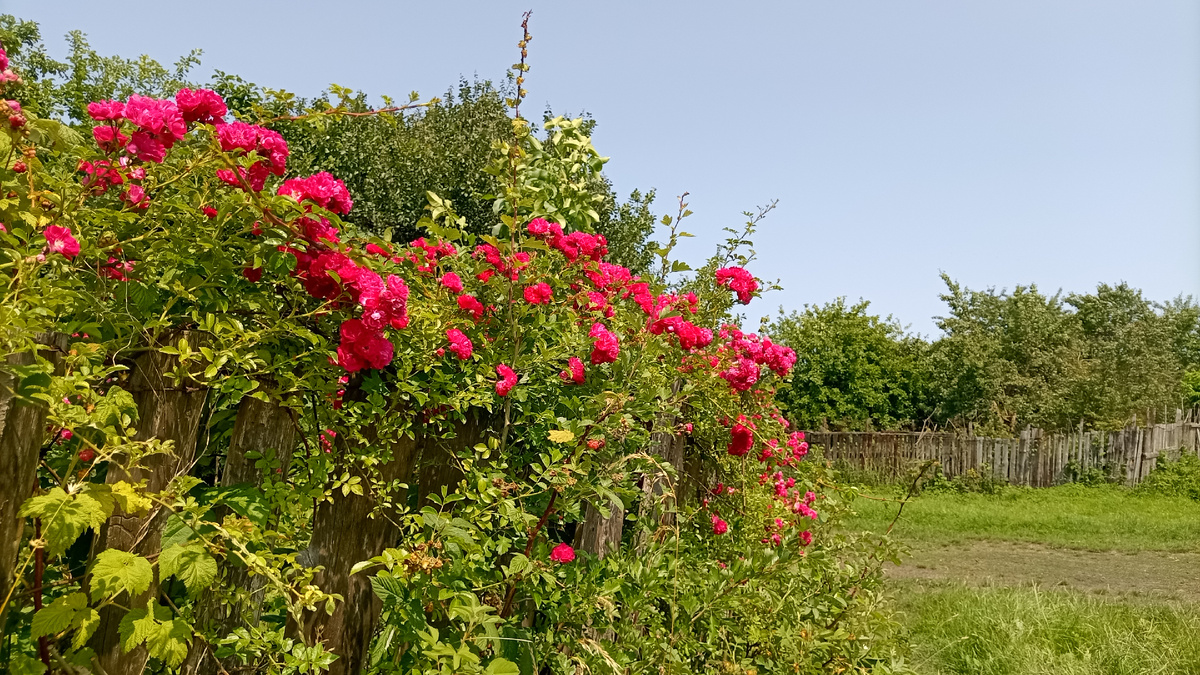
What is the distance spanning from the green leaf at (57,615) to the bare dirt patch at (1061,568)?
249 inches

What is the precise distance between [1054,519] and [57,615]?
12503mm

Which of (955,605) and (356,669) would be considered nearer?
(356,669)

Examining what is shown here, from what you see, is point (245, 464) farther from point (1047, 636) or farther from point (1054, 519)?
point (1054, 519)

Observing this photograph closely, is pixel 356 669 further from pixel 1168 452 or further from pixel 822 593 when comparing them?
pixel 1168 452

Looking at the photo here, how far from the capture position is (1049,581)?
23.8 feet

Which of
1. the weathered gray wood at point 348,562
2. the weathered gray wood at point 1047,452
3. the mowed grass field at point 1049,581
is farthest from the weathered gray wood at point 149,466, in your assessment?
the weathered gray wood at point 1047,452

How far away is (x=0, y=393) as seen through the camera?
1.11 metres

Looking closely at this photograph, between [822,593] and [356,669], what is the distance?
1795 millimetres

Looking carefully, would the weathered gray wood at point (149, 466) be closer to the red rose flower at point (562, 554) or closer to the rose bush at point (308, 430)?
the rose bush at point (308, 430)

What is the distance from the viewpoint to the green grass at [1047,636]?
398cm

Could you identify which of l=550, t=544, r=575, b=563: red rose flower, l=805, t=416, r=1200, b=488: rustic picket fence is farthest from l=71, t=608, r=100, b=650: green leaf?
l=805, t=416, r=1200, b=488: rustic picket fence

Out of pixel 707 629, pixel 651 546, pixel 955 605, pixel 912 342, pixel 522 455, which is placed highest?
pixel 912 342

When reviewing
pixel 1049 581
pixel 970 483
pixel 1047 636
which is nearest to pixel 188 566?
pixel 1047 636

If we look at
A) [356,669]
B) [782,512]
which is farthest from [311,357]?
[782,512]
